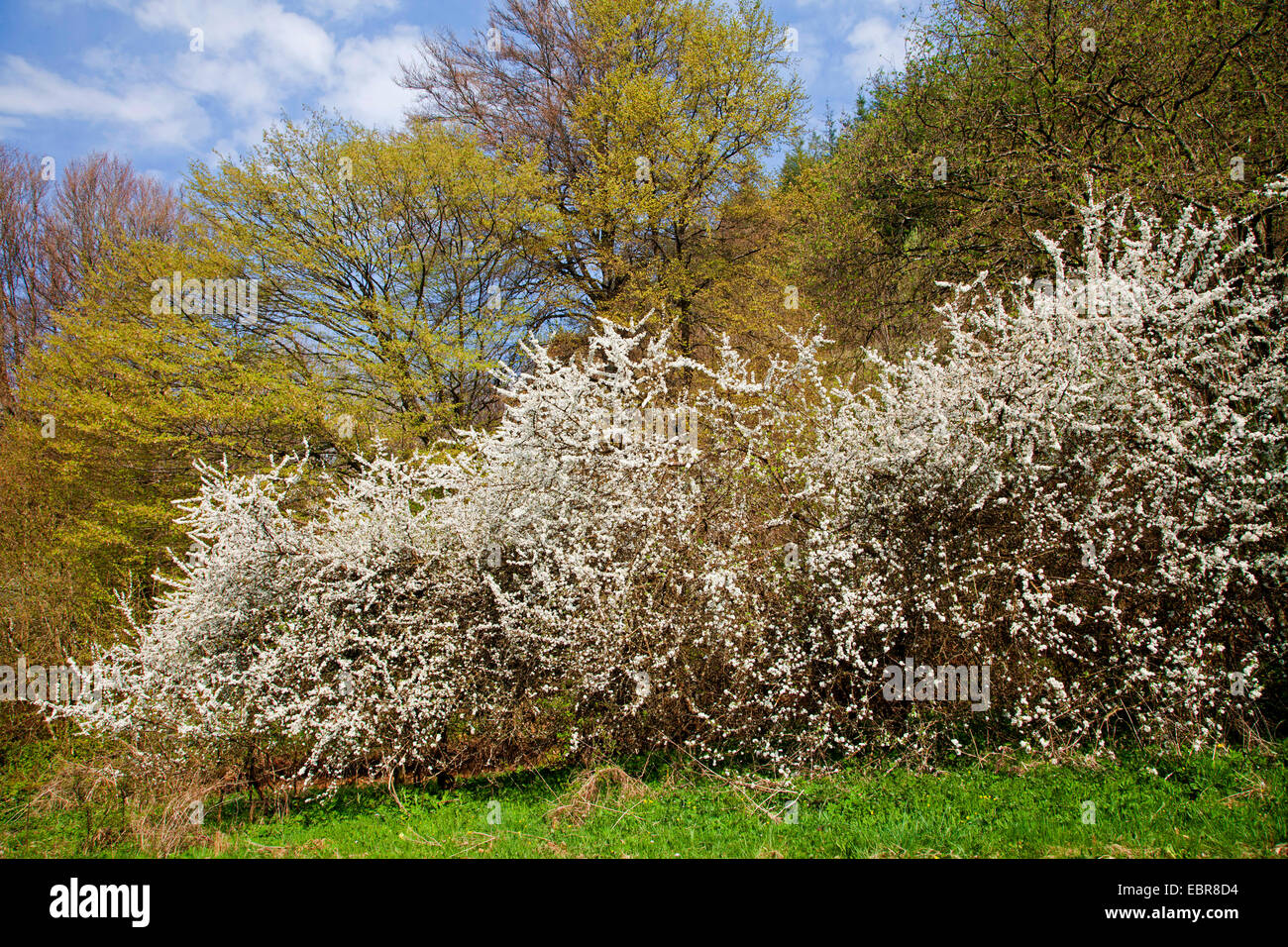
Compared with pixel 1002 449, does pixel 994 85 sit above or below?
above

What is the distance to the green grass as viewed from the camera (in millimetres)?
3545

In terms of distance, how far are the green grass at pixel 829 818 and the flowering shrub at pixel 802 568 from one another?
1.12 ft

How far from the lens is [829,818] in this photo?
4.14 metres

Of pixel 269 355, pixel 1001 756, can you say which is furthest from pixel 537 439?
pixel 269 355

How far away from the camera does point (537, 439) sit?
5.46 meters

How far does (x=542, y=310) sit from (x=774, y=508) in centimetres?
1480

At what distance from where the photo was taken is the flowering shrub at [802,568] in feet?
15.9

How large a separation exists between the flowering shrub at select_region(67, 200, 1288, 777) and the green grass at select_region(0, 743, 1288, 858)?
0.34 metres

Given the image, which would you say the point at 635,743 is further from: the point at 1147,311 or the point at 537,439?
the point at 1147,311
